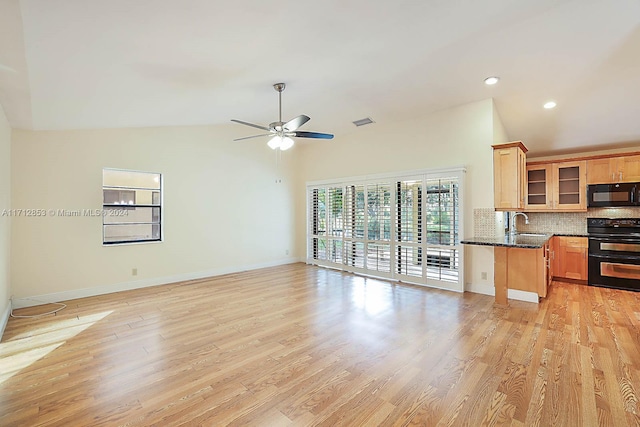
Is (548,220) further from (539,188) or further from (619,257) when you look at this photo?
(619,257)

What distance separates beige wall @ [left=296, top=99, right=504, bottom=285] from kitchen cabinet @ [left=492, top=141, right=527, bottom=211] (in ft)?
0.28

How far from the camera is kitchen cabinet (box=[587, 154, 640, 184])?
5.00 meters

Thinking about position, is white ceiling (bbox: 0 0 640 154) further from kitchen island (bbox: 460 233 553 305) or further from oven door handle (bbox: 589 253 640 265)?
kitchen island (bbox: 460 233 553 305)

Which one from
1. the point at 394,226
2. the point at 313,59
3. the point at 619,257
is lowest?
the point at 619,257

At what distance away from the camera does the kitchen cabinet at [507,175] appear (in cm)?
447

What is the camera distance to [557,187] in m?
5.70

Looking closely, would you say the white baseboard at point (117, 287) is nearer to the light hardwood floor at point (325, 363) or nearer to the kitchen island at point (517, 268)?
the light hardwood floor at point (325, 363)

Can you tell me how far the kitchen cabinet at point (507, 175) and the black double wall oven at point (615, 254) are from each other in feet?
6.53

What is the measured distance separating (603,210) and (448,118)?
353cm

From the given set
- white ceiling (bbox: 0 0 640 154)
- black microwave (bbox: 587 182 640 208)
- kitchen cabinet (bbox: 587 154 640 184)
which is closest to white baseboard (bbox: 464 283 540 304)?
black microwave (bbox: 587 182 640 208)

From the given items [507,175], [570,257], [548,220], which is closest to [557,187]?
[548,220]

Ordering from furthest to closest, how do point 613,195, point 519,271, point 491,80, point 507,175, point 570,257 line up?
point 570,257
point 613,195
point 507,175
point 519,271
point 491,80

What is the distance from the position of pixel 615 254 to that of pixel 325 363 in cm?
555

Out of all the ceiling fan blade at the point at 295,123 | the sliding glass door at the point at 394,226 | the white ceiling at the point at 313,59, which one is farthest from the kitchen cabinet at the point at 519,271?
the ceiling fan blade at the point at 295,123
